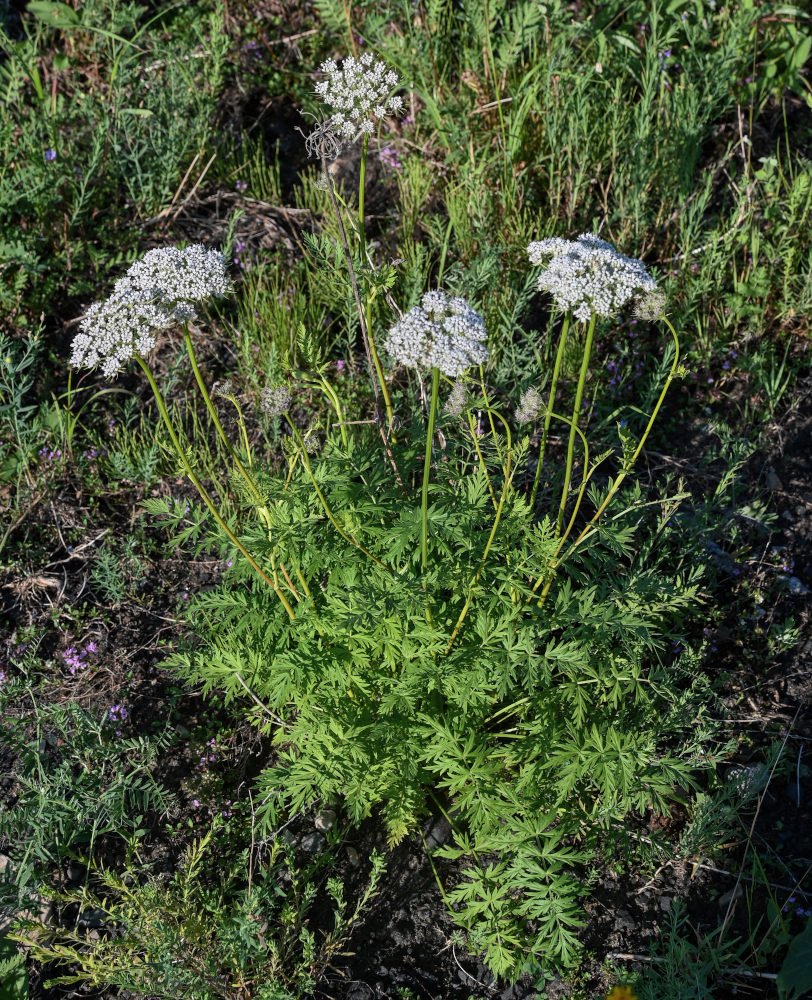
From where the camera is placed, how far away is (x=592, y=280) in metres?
2.17

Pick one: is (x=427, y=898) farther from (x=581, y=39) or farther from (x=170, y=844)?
(x=581, y=39)

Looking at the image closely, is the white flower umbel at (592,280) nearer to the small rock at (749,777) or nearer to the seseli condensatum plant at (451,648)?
the seseli condensatum plant at (451,648)

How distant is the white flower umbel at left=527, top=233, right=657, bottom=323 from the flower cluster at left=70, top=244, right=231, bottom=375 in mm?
950

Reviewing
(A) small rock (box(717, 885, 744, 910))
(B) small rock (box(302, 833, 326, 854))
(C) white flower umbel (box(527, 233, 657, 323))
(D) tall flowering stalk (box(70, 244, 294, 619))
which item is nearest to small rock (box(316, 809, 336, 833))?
(B) small rock (box(302, 833, 326, 854))

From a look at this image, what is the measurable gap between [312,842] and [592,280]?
7.73ft

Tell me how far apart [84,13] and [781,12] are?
178 inches

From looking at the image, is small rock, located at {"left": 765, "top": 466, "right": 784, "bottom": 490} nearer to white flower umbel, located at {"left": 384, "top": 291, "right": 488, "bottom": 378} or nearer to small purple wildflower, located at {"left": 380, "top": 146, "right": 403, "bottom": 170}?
white flower umbel, located at {"left": 384, "top": 291, "right": 488, "bottom": 378}

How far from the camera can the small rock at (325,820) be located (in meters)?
3.20

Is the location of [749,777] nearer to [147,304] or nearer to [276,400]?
[276,400]

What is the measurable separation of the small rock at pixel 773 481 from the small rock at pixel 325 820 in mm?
2607

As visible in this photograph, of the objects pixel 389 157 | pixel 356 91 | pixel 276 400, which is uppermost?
pixel 356 91

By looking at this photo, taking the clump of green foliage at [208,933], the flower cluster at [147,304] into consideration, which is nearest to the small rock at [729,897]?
the clump of green foliage at [208,933]

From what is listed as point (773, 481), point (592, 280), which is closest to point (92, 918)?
point (592, 280)

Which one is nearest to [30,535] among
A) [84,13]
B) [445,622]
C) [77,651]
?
[77,651]
